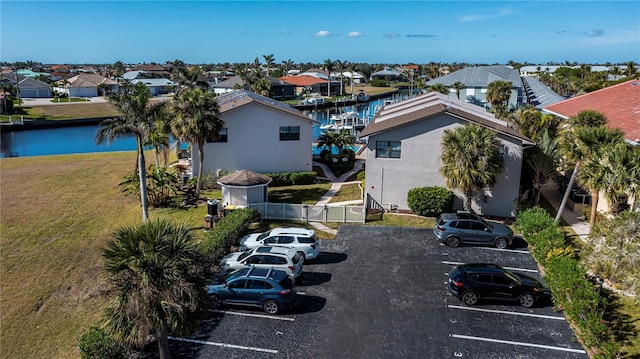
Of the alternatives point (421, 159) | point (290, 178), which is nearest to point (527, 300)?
point (421, 159)

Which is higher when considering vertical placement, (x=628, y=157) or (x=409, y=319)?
(x=628, y=157)

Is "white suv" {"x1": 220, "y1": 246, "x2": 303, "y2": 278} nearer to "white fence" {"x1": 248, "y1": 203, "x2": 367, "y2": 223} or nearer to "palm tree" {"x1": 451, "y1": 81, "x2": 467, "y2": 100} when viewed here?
"white fence" {"x1": 248, "y1": 203, "x2": 367, "y2": 223}

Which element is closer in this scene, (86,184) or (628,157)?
(628,157)

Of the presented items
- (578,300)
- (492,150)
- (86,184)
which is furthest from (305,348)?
(86,184)

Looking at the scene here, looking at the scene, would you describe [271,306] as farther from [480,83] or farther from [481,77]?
[481,77]

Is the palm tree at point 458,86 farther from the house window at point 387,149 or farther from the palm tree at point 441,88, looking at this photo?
the house window at point 387,149

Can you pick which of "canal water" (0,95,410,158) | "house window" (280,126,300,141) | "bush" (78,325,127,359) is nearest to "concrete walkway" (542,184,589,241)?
"house window" (280,126,300,141)

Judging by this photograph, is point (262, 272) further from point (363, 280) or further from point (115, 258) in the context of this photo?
point (115, 258)
